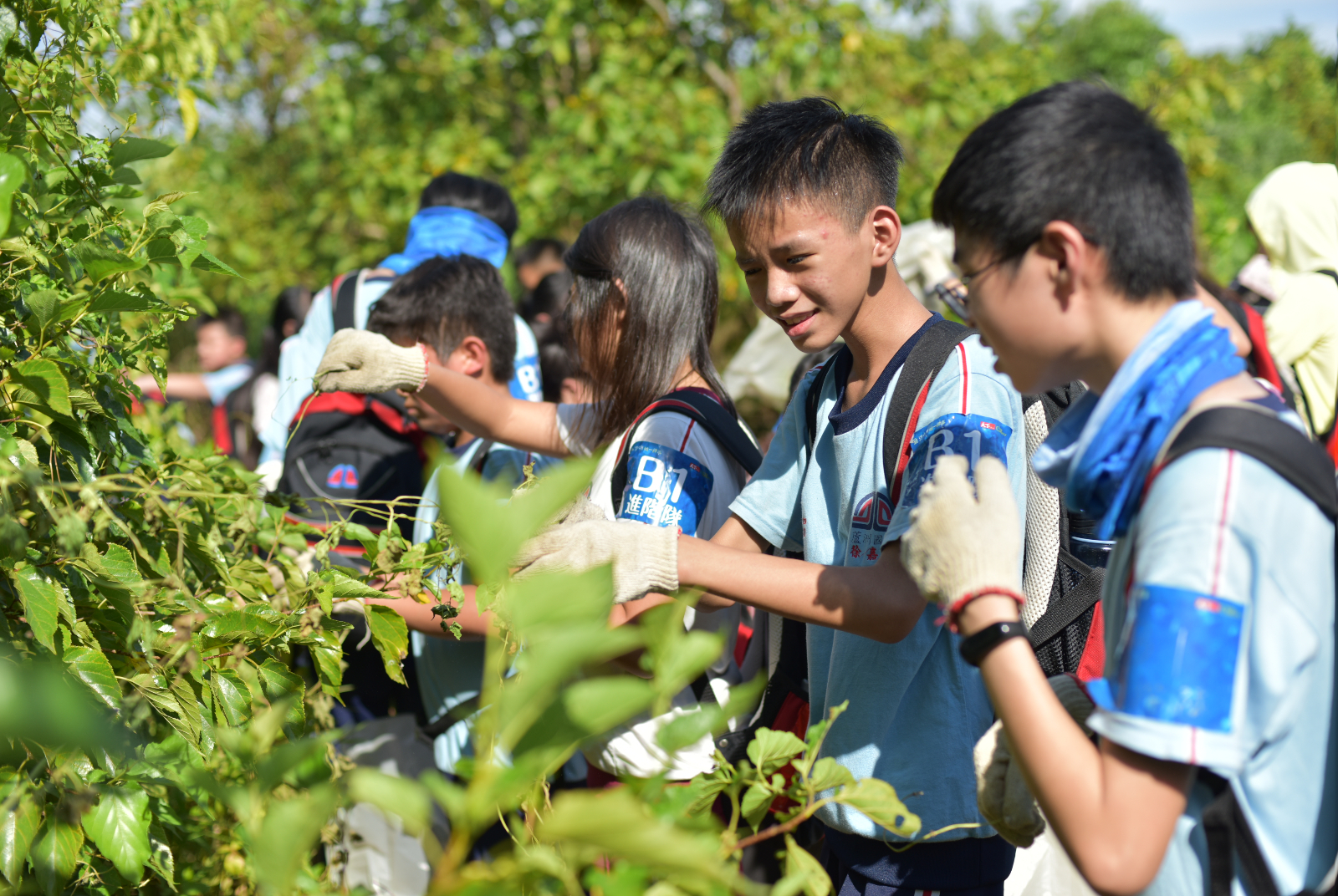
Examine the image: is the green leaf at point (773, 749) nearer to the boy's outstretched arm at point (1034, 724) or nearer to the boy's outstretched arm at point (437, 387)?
the boy's outstretched arm at point (1034, 724)

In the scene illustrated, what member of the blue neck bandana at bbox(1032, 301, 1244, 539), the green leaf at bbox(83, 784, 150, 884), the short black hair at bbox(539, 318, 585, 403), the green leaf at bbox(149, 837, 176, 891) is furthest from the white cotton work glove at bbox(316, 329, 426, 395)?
the short black hair at bbox(539, 318, 585, 403)

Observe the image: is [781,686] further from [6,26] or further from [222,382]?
[222,382]

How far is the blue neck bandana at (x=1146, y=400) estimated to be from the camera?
982 millimetres

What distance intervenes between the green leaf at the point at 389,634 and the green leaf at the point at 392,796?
32.0 inches

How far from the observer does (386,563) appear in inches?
61.4

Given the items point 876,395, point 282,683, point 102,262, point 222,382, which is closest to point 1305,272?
point 876,395

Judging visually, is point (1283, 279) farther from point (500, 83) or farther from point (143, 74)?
point (500, 83)

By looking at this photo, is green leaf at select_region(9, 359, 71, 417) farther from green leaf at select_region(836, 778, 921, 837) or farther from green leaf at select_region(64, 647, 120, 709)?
green leaf at select_region(836, 778, 921, 837)

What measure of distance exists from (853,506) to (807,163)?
56 cm

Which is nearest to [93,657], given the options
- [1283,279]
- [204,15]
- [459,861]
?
[459,861]

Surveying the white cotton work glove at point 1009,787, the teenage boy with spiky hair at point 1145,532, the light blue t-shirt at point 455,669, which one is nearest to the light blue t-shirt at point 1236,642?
the teenage boy with spiky hair at point 1145,532

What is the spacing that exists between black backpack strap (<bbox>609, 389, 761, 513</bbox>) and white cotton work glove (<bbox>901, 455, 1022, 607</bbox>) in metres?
0.87

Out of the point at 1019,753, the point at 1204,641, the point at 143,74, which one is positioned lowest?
the point at 1019,753

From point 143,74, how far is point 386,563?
1314mm
